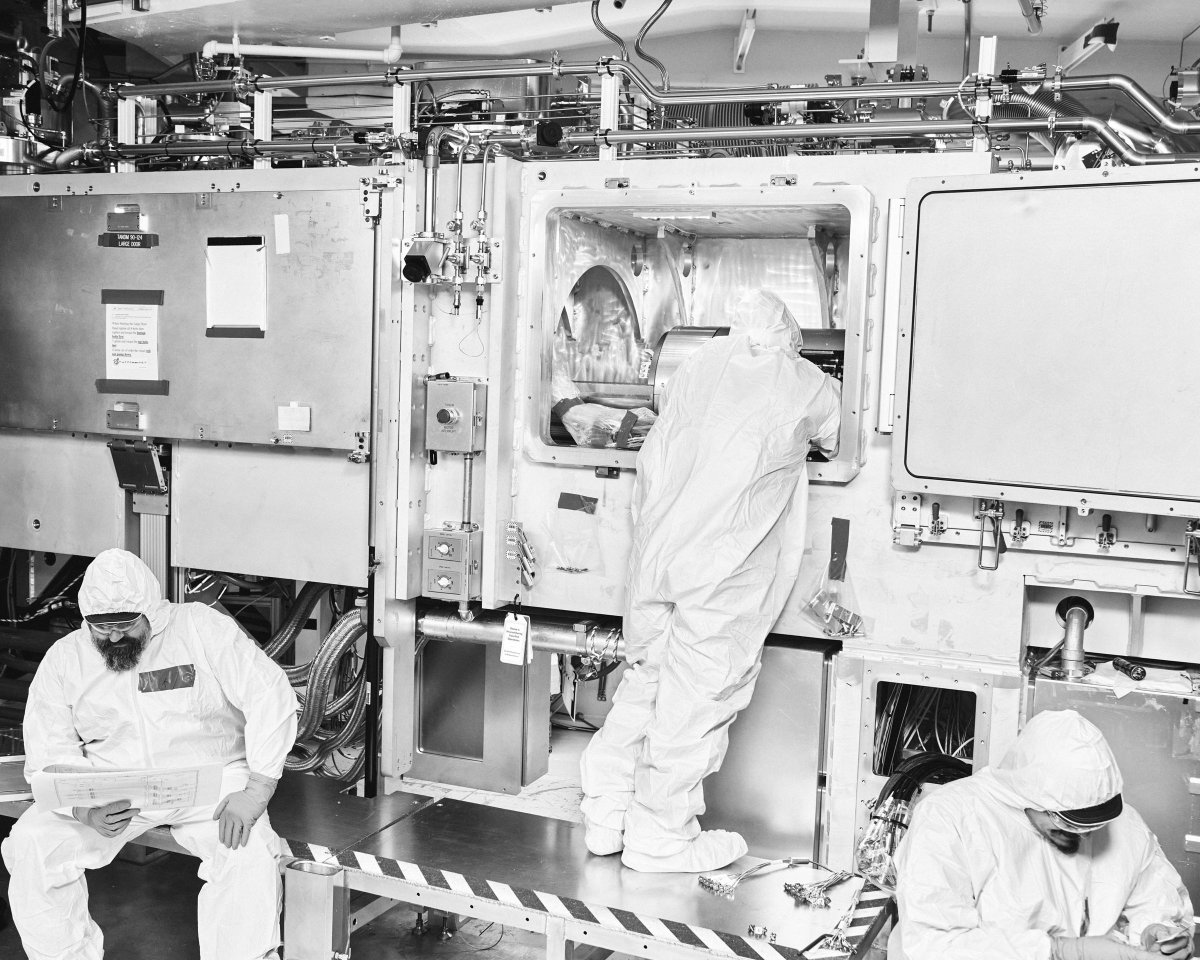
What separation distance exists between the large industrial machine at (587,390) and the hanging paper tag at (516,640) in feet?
0.04

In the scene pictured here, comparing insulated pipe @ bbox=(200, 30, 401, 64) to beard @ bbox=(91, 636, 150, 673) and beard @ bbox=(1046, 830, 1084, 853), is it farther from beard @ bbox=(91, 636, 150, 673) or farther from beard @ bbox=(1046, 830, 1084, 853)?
beard @ bbox=(1046, 830, 1084, 853)

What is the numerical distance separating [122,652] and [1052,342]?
93.2 inches

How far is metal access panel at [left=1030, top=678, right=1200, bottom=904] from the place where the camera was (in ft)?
9.52

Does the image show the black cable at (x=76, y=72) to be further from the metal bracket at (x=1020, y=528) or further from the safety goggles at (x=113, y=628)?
the metal bracket at (x=1020, y=528)

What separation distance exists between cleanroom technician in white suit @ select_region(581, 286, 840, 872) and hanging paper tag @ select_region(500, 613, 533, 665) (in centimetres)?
43

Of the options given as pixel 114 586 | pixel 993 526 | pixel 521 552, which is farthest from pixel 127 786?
pixel 993 526

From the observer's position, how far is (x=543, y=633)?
3543mm

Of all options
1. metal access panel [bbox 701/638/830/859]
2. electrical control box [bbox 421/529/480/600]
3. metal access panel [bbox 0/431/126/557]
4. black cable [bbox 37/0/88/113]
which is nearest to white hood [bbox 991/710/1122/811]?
metal access panel [bbox 701/638/830/859]

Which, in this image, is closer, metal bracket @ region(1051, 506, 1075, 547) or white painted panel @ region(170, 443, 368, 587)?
metal bracket @ region(1051, 506, 1075, 547)

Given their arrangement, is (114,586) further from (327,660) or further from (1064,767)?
(1064,767)

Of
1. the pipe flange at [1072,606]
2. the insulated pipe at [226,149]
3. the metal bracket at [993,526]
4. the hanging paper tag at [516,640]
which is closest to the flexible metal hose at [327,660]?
the hanging paper tag at [516,640]

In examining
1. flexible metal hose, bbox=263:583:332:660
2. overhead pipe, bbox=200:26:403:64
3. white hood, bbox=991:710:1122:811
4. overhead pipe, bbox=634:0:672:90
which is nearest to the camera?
white hood, bbox=991:710:1122:811

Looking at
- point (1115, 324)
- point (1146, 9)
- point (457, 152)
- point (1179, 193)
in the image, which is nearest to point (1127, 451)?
point (1115, 324)

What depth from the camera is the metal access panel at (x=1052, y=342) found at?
275 centimetres
